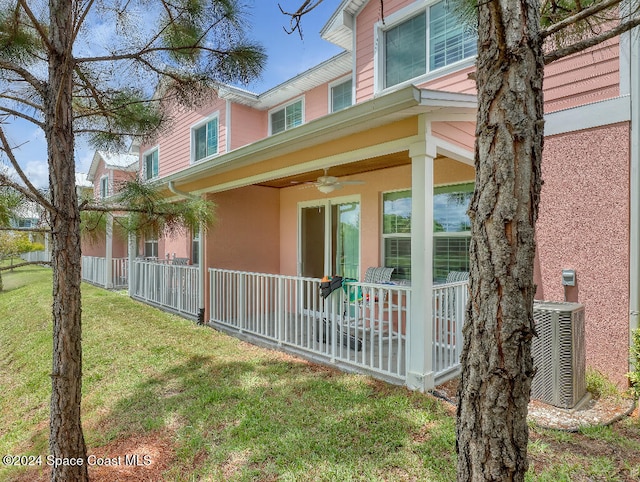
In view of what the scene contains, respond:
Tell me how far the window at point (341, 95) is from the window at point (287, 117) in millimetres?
1125

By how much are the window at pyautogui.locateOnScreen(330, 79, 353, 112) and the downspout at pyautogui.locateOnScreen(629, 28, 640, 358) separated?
527 centimetres

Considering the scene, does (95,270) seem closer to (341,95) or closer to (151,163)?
(151,163)

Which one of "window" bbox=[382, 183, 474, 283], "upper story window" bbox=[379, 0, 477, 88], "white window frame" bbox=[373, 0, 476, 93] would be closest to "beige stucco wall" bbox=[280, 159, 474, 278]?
"window" bbox=[382, 183, 474, 283]

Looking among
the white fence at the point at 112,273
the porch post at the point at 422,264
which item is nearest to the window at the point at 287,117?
the porch post at the point at 422,264

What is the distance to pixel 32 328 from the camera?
834 cm

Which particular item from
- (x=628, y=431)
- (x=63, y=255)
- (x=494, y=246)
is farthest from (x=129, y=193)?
(x=628, y=431)

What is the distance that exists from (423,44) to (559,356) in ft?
17.3

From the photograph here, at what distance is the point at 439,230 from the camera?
5.96 m

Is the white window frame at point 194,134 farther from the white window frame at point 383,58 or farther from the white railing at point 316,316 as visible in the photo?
the white window frame at point 383,58

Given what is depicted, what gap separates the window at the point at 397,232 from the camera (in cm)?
631

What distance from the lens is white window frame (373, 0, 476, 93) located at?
19.5 ft

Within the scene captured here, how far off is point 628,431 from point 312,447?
2868 millimetres

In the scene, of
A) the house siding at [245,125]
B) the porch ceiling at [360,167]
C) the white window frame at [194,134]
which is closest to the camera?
the porch ceiling at [360,167]

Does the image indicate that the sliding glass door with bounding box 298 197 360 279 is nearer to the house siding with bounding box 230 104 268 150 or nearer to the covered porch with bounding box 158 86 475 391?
the covered porch with bounding box 158 86 475 391
